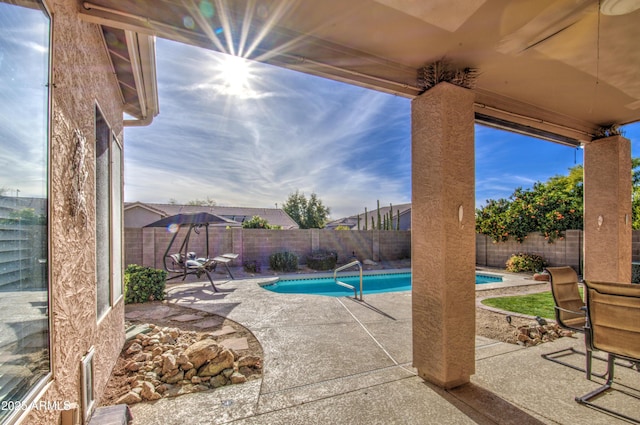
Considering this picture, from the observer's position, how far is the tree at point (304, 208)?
32375 mm

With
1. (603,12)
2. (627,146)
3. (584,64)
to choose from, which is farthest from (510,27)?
(627,146)

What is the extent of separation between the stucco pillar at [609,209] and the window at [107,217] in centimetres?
737

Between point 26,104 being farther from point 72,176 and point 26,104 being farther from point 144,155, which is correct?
point 144,155

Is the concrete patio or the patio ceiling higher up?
the patio ceiling

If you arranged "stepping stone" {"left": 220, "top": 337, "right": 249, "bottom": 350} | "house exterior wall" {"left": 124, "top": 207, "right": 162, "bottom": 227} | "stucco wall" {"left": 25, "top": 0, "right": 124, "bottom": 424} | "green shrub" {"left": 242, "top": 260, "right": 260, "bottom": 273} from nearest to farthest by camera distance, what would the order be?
"stucco wall" {"left": 25, "top": 0, "right": 124, "bottom": 424}
"stepping stone" {"left": 220, "top": 337, "right": 249, "bottom": 350}
"green shrub" {"left": 242, "top": 260, "right": 260, "bottom": 273}
"house exterior wall" {"left": 124, "top": 207, "right": 162, "bottom": 227}

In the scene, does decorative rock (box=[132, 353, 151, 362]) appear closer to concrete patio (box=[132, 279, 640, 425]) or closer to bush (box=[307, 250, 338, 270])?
concrete patio (box=[132, 279, 640, 425])

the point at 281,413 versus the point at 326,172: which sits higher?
the point at 326,172

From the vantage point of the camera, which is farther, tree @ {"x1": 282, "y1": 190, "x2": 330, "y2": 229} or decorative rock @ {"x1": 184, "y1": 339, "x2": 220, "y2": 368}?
tree @ {"x1": 282, "y1": 190, "x2": 330, "y2": 229}

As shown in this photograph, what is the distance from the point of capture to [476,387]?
9.32 ft

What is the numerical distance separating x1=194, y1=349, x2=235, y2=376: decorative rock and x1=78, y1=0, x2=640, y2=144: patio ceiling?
316 centimetres

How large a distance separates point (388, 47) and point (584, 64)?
220 centimetres

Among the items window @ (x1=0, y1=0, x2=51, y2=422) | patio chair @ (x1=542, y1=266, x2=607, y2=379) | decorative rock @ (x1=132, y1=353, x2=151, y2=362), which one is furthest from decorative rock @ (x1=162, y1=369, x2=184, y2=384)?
patio chair @ (x1=542, y1=266, x2=607, y2=379)

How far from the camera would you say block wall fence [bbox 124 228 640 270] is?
1018 centimetres

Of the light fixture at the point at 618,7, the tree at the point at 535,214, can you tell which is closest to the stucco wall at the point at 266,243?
the tree at the point at 535,214
